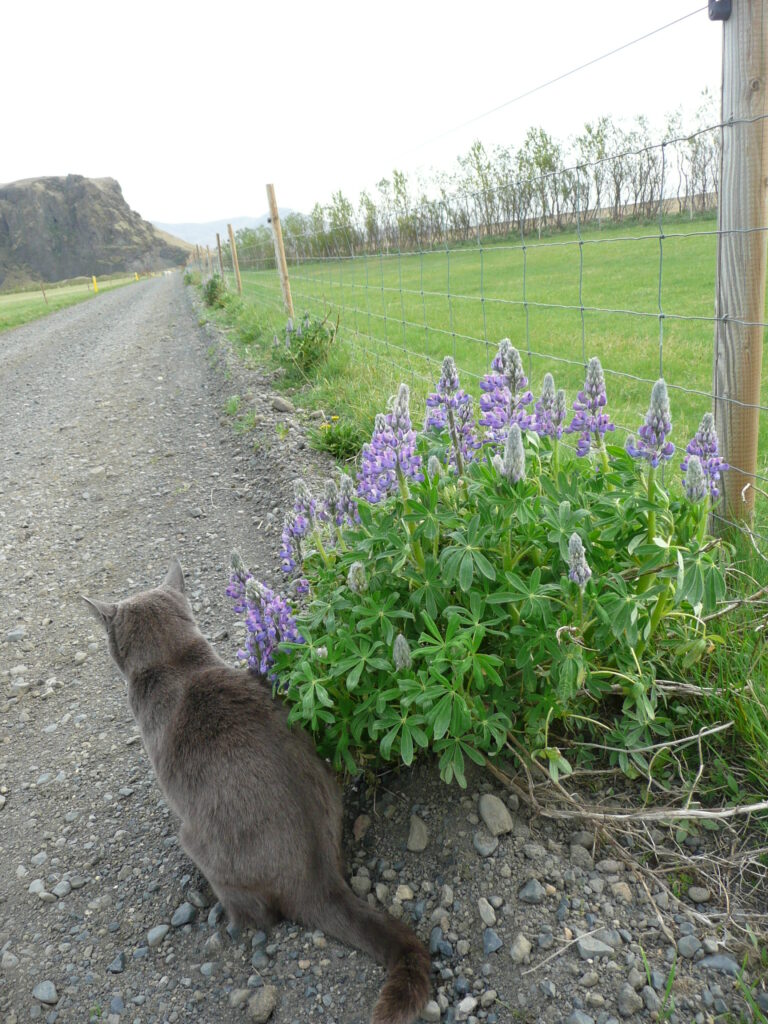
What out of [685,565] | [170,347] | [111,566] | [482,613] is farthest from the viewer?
[170,347]

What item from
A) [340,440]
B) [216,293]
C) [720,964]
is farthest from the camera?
[216,293]

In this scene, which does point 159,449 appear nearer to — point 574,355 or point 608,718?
point 574,355

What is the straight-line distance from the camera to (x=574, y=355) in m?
8.75

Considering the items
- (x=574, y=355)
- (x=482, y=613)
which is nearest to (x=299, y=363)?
(x=574, y=355)

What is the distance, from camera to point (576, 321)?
37.4 ft

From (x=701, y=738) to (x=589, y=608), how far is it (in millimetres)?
700

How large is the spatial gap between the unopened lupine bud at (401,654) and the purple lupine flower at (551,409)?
91 centimetres

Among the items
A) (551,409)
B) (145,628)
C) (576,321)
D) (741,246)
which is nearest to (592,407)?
(551,409)

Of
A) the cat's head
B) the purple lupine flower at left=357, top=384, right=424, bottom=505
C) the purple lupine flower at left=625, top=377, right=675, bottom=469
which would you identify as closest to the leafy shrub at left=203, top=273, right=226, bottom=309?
the cat's head

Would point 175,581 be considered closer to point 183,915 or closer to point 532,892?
point 183,915

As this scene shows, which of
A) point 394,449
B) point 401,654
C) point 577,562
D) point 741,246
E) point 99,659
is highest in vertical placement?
point 741,246

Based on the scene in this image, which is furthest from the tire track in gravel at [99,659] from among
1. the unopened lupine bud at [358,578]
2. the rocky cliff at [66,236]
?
the rocky cliff at [66,236]

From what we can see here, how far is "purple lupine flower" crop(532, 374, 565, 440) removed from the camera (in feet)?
8.00

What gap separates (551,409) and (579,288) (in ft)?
8.74
